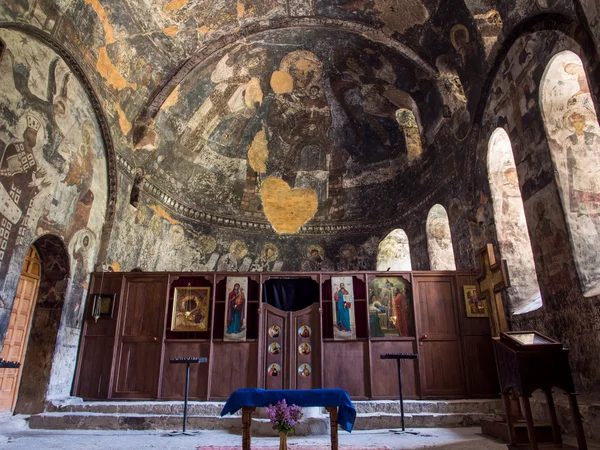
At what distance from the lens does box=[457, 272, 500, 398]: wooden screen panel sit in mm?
9117

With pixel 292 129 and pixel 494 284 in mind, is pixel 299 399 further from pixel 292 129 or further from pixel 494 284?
pixel 292 129

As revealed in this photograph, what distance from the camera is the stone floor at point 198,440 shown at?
6004mm

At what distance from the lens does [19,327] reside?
28.4 feet

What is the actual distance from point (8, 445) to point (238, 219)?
→ 982 cm

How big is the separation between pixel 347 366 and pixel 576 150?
621 cm

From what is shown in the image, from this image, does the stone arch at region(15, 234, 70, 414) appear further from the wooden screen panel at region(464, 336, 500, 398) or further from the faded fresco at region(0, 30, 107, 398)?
the wooden screen panel at region(464, 336, 500, 398)

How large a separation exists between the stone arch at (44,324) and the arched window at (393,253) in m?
9.90

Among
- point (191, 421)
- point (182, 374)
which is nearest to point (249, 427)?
point (191, 421)

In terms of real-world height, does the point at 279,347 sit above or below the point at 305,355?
above

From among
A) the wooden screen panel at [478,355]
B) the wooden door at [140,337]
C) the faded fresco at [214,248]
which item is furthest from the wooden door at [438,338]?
the wooden door at [140,337]

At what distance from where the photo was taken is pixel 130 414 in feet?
26.7

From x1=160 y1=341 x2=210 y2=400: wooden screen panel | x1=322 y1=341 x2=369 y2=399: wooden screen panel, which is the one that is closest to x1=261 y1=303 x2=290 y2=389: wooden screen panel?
x1=322 y1=341 x2=369 y2=399: wooden screen panel

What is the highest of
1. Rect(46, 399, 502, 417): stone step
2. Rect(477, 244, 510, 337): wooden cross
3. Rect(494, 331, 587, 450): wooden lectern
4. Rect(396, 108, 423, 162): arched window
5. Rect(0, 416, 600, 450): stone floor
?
Rect(396, 108, 423, 162): arched window

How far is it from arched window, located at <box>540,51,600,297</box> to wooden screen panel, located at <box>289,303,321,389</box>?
539 cm
